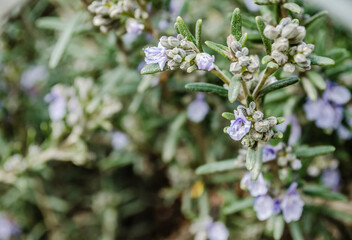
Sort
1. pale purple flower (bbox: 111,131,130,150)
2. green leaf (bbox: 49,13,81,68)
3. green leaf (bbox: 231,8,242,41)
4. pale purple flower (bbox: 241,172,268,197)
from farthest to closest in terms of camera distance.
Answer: pale purple flower (bbox: 111,131,130,150) < green leaf (bbox: 49,13,81,68) < pale purple flower (bbox: 241,172,268,197) < green leaf (bbox: 231,8,242,41)

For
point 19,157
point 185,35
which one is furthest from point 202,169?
point 19,157

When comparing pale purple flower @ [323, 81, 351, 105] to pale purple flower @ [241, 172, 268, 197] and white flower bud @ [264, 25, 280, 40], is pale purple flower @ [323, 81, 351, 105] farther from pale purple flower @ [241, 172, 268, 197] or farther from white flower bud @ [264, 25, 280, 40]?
white flower bud @ [264, 25, 280, 40]

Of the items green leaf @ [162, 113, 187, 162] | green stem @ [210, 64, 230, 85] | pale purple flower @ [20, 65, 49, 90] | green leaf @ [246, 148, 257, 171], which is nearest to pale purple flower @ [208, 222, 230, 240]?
green leaf @ [162, 113, 187, 162]

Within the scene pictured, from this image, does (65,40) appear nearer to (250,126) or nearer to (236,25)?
(236,25)

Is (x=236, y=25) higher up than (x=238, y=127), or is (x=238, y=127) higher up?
(x=236, y=25)

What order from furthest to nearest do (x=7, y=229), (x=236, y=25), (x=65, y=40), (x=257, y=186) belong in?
1. (x=7, y=229)
2. (x=65, y=40)
3. (x=257, y=186)
4. (x=236, y=25)

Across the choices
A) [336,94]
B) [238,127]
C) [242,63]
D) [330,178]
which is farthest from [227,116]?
[330,178]

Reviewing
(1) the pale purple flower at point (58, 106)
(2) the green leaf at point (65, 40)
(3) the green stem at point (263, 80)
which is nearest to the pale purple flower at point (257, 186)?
(3) the green stem at point (263, 80)
